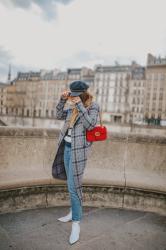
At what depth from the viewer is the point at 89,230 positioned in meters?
3.05

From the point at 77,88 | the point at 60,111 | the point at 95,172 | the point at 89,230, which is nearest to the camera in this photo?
the point at 77,88

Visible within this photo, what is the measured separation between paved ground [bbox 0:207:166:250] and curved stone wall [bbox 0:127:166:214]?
14 centimetres

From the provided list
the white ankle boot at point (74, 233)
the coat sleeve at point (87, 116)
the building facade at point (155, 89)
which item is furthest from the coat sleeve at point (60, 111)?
the building facade at point (155, 89)

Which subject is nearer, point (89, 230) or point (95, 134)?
point (95, 134)

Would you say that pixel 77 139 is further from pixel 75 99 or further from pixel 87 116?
pixel 75 99

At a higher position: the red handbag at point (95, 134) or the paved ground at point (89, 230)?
the red handbag at point (95, 134)

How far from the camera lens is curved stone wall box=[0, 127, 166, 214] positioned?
3484mm

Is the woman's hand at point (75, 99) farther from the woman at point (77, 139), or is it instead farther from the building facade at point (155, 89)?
the building facade at point (155, 89)

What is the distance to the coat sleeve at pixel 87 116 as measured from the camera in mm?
2725

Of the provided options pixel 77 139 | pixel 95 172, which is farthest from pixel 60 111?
pixel 95 172

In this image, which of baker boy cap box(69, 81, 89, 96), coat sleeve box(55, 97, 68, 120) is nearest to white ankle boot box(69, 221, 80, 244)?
coat sleeve box(55, 97, 68, 120)

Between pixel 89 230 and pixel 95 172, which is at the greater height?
pixel 95 172

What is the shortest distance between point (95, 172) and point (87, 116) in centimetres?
147

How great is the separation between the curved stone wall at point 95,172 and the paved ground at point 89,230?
14 cm
